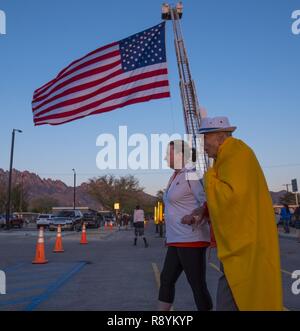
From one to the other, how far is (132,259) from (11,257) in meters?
3.54

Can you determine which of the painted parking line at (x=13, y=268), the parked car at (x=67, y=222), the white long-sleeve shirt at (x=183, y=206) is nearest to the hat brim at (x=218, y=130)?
the white long-sleeve shirt at (x=183, y=206)

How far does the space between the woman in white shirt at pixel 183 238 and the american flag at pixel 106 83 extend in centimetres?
416

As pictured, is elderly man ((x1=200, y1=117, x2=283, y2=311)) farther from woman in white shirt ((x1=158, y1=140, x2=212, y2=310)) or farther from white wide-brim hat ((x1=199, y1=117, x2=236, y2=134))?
woman in white shirt ((x1=158, y1=140, x2=212, y2=310))

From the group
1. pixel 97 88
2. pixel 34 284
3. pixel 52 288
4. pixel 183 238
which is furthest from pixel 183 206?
pixel 97 88

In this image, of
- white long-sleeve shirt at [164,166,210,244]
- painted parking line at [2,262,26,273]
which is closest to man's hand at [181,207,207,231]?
white long-sleeve shirt at [164,166,210,244]

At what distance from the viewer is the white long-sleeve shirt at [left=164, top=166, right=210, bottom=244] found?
403 centimetres

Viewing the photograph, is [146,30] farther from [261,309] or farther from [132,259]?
[261,309]

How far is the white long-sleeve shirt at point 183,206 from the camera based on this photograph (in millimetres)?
4031

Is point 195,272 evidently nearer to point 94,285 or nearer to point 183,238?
point 183,238

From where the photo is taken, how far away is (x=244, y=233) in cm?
279

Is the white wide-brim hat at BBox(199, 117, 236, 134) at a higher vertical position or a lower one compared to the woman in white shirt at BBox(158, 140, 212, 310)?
higher

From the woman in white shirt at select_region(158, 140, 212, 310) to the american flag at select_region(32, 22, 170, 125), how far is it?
416 centimetres

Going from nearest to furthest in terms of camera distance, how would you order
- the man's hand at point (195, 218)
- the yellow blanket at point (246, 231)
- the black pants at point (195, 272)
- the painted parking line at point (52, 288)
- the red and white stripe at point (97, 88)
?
1. the yellow blanket at point (246, 231)
2. the man's hand at point (195, 218)
3. the black pants at point (195, 272)
4. the painted parking line at point (52, 288)
5. the red and white stripe at point (97, 88)

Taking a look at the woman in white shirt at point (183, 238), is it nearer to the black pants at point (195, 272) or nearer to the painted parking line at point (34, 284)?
the black pants at point (195, 272)
